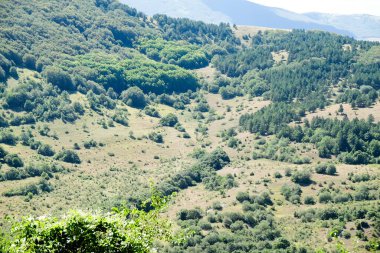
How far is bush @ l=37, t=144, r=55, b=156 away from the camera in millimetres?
141500

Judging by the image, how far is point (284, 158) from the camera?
477 ft

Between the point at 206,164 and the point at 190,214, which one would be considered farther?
the point at 206,164

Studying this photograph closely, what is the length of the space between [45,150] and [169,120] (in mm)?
60190

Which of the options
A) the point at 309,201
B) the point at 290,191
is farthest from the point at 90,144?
the point at 309,201

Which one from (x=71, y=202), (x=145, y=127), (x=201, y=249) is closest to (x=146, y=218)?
(x=201, y=249)

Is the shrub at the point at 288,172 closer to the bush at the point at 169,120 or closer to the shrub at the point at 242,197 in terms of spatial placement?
the shrub at the point at 242,197

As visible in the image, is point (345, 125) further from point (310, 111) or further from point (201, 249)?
point (201, 249)

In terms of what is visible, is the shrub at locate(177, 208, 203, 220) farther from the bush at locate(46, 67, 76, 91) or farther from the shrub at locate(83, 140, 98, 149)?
the bush at locate(46, 67, 76, 91)

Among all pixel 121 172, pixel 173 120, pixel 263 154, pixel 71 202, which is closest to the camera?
pixel 71 202

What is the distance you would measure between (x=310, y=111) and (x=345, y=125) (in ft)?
107

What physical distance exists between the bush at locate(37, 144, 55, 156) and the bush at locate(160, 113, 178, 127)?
55.5 meters

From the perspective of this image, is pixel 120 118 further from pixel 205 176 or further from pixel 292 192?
pixel 292 192

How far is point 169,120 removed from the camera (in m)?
190

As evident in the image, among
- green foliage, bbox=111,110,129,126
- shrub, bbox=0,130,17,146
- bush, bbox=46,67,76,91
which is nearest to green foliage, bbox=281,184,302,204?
shrub, bbox=0,130,17,146
